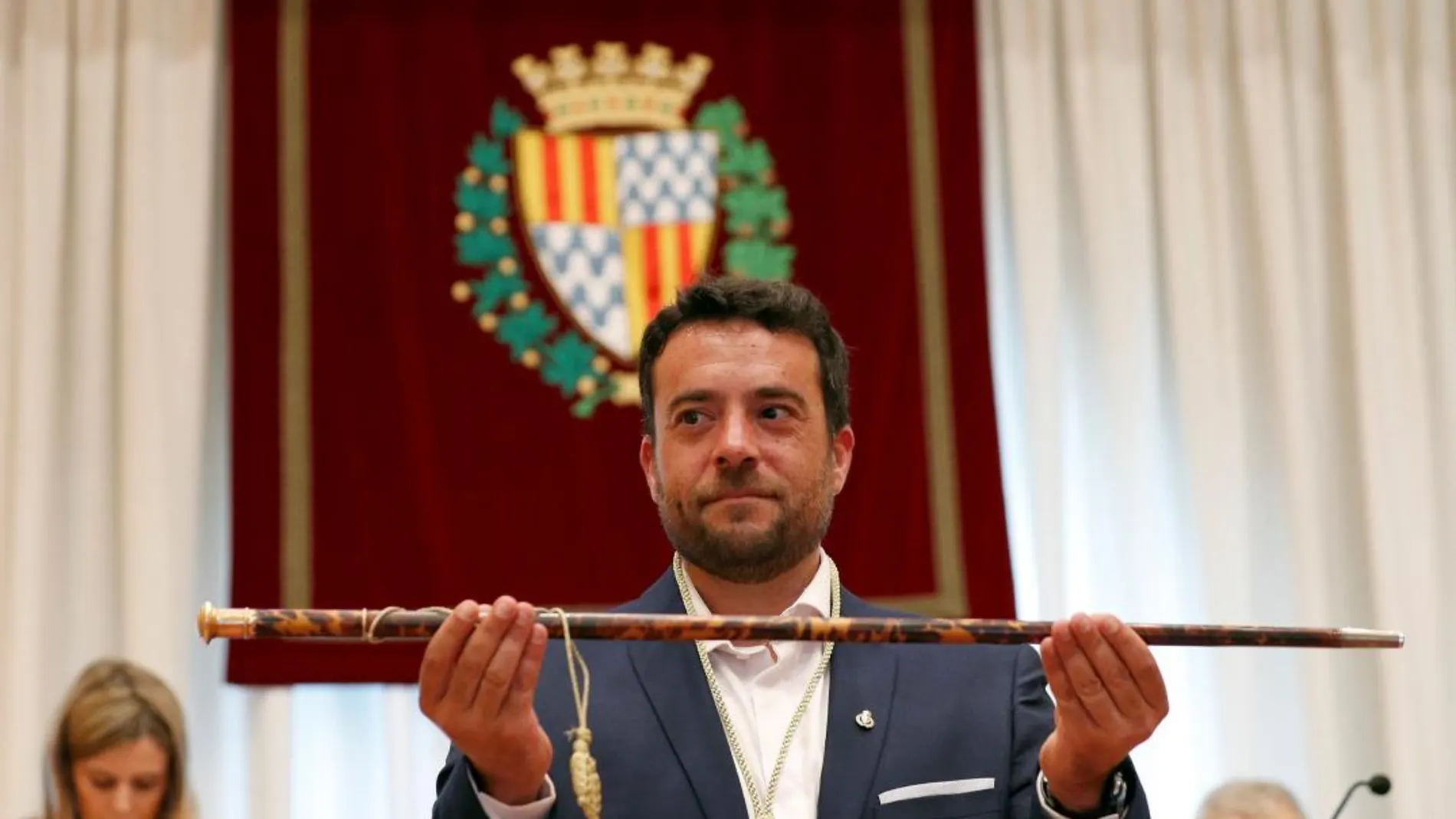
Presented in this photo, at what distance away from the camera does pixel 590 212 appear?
5.35 metres

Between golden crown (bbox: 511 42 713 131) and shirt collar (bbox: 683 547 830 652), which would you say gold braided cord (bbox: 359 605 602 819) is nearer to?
shirt collar (bbox: 683 547 830 652)

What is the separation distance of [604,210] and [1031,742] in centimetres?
294

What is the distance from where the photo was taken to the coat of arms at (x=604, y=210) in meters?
5.29

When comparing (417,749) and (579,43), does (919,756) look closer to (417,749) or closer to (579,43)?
(417,749)

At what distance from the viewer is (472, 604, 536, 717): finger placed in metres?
2.39

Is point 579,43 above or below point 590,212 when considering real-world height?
above

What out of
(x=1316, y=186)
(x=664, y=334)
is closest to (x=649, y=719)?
(x=664, y=334)

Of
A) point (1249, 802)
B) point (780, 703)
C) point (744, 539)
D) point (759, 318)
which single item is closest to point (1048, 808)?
point (780, 703)

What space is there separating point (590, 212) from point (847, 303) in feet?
2.63

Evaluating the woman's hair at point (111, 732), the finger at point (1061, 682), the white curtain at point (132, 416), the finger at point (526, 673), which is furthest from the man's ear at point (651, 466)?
the white curtain at point (132, 416)

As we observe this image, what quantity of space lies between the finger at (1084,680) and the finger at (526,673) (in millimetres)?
703

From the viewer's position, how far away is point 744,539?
9.35 ft

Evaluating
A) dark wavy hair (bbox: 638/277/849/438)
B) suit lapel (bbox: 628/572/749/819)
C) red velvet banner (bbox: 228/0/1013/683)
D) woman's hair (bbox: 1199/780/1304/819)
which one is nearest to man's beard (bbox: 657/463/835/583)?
suit lapel (bbox: 628/572/749/819)

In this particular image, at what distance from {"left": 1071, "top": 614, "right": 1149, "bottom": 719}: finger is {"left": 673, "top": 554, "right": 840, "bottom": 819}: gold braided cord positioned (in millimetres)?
376
